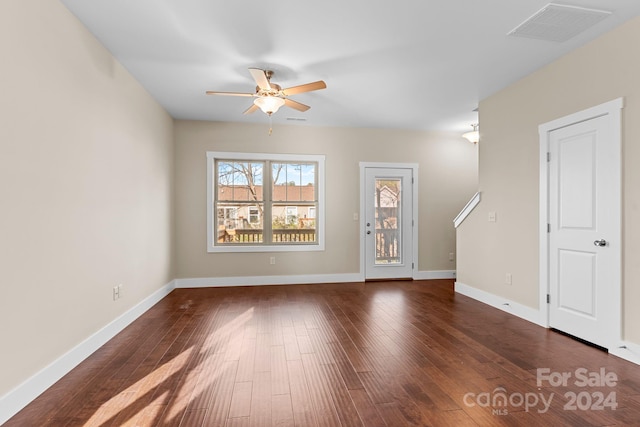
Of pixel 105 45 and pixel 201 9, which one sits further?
pixel 105 45

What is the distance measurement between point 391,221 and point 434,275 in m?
1.27

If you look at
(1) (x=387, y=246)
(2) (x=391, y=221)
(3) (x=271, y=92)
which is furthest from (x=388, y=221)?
(3) (x=271, y=92)

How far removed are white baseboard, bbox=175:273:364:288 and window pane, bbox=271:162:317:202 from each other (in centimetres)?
135

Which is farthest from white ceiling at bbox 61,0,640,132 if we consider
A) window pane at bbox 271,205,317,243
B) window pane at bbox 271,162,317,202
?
window pane at bbox 271,205,317,243

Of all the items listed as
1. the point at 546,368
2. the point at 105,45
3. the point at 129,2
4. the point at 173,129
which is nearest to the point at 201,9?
the point at 129,2

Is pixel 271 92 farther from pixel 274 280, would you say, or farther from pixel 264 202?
pixel 274 280

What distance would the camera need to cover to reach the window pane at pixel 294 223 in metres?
5.94

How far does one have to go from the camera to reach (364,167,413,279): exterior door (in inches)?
240

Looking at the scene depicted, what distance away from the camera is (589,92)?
3150 millimetres

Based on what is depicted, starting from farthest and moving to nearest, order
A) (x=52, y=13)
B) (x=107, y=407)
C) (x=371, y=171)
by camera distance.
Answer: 1. (x=371, y=171)
2. (x=52, y=13)
3. (x=107, y=407)

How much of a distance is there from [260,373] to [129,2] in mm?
2913

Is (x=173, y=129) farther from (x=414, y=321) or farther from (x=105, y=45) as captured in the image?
(x=414, y=321)

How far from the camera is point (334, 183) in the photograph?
6.00 meters

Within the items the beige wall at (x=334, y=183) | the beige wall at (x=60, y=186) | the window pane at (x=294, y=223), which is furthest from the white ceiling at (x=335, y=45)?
the window pane at (x=294, y=223)
